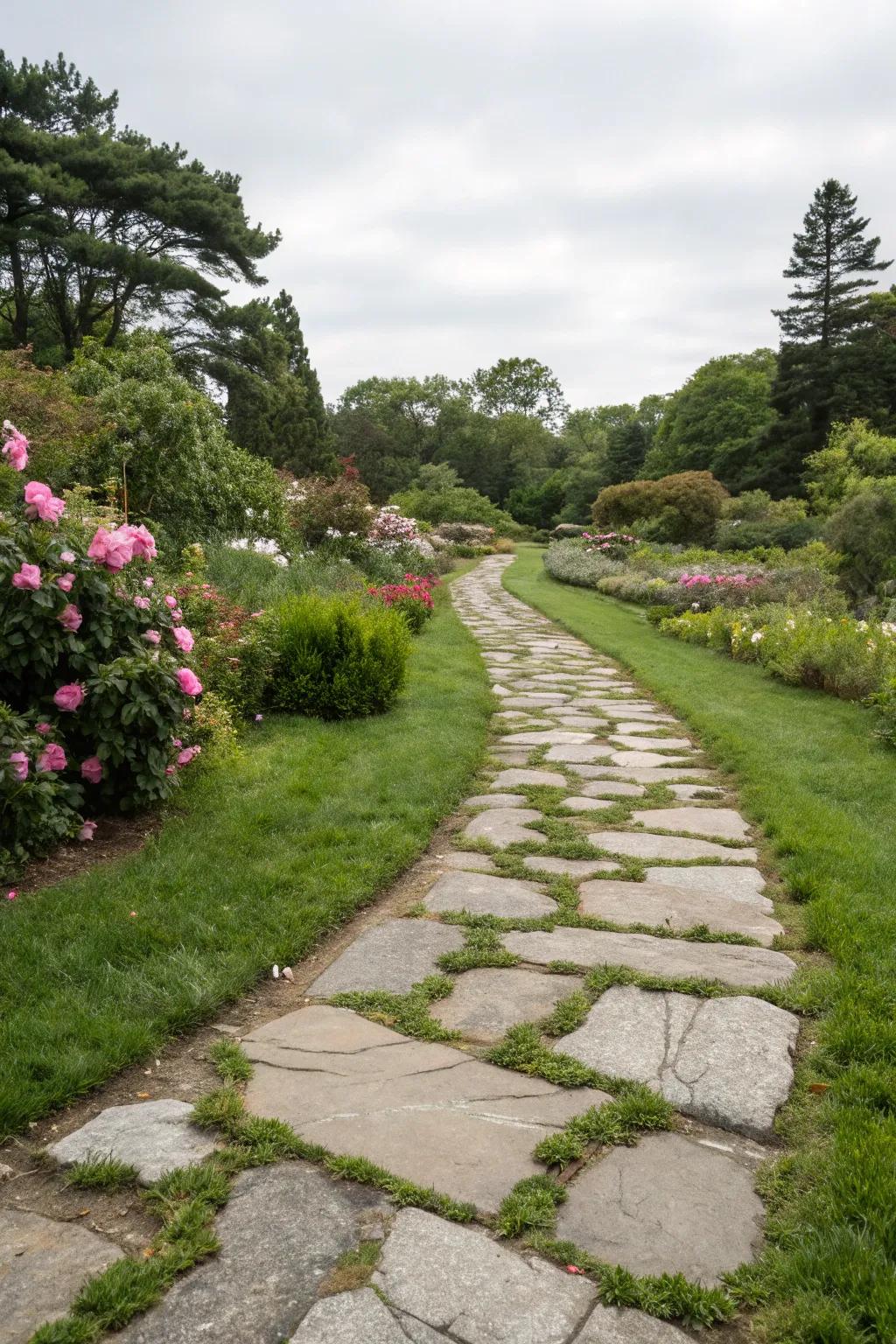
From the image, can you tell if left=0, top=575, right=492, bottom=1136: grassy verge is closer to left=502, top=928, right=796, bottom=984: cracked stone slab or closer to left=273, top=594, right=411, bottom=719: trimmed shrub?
left=273, top=594, right=411, bottom=719: trimmed shrub

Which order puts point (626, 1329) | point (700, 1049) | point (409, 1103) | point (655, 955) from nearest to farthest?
1. point (626, 1329)
2. point (409, 1103)
3. point (700, 1049)
4. point (655, 955)

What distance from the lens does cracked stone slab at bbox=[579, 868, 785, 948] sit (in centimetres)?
288

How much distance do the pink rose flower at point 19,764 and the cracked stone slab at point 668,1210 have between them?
223 cm

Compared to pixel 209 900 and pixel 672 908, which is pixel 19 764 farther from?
pixel 672 908

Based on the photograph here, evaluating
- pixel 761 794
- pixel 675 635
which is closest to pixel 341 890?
pixel 761 794

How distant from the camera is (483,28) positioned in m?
6.84

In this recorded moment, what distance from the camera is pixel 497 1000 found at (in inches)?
95.5

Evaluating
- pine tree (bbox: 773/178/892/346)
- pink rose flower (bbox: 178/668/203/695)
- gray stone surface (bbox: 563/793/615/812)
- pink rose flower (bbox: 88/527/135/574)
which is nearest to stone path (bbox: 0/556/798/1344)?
gray stone surface (bbox: 563/793/615/812)

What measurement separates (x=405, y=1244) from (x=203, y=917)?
1578mm

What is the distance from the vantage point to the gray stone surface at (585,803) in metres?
4.18

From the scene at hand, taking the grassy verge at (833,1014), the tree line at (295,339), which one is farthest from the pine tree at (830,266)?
the grassy verge at (833,1014)

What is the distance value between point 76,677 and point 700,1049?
282 centimetres

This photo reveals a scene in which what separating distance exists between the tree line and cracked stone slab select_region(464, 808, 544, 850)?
13490 mm

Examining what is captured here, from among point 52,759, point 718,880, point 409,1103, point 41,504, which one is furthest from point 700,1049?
point 41,504
